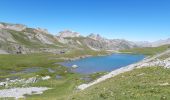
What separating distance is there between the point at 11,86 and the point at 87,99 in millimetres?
47411

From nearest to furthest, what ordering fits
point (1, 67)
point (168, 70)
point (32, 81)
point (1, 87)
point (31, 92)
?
point (168, 70)
point (31, 92)
point (1, 87)
point (32, 81)
point (1, 67)

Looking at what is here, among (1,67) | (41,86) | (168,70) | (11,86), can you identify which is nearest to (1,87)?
(11,86)

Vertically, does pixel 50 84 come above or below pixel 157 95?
below

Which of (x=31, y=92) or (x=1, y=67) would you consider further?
(x=1, y=67)

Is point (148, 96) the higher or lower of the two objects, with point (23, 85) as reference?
higher

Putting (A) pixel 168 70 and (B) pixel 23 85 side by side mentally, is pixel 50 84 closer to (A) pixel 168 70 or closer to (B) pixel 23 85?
(B) pixel 23 85

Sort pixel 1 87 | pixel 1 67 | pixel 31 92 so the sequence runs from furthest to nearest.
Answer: pixel 1 67
pixel 1 87
pixel 31 92

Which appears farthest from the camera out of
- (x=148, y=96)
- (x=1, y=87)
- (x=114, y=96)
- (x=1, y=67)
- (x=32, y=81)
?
(x=1, y=67)

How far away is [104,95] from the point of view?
94.7 feet

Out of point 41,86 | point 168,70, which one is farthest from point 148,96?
point 41,86

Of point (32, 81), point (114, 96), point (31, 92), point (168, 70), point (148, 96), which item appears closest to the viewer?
point (148, 96)

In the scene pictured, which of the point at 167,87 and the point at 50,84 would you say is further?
the point at 50,84

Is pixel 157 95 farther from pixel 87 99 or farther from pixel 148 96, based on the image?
pixel 87 99

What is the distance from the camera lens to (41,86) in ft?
235
